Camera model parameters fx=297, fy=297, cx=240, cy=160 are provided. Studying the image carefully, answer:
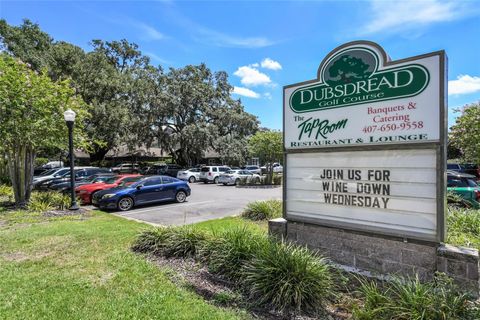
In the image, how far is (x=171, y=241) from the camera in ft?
19.0

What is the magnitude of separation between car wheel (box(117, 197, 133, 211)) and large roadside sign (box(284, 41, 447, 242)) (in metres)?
9.57

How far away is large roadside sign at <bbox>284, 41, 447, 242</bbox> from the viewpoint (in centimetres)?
401

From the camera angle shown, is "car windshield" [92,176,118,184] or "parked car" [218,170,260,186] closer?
"car windshield" [92,176,118,184]

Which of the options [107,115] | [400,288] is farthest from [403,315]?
[107,115]

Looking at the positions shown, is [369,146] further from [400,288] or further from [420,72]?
[400,288]

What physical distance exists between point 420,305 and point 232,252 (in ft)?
8.63

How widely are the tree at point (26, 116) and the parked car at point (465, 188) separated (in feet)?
49.6

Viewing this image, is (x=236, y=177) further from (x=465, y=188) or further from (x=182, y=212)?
(x=465, y=188)

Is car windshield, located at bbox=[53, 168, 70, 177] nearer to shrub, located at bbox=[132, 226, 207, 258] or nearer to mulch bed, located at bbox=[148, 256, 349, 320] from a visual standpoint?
shrub, located at bbox=[132, 226, 207, 258]

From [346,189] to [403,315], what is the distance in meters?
2.05

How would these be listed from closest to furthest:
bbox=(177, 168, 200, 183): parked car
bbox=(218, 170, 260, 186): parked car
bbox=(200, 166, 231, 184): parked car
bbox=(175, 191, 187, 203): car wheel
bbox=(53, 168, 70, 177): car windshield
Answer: bbox=(175, 191, 187, 203): car wheel → bbox=(53, 168, 70, 177): car windshield → bbox=(218, 170, 260, 186): parked car → bbox=(200, 166, 231, 184): parked car → bbox=(177, 168, 200, 183): parked car

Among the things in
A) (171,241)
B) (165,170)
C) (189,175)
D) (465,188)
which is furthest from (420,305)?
(165,170)

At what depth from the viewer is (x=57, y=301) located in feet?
12.7

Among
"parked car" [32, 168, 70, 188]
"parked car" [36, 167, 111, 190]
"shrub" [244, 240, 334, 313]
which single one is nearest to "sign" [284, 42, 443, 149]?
"shrub" [244, 240, 334, 313]
